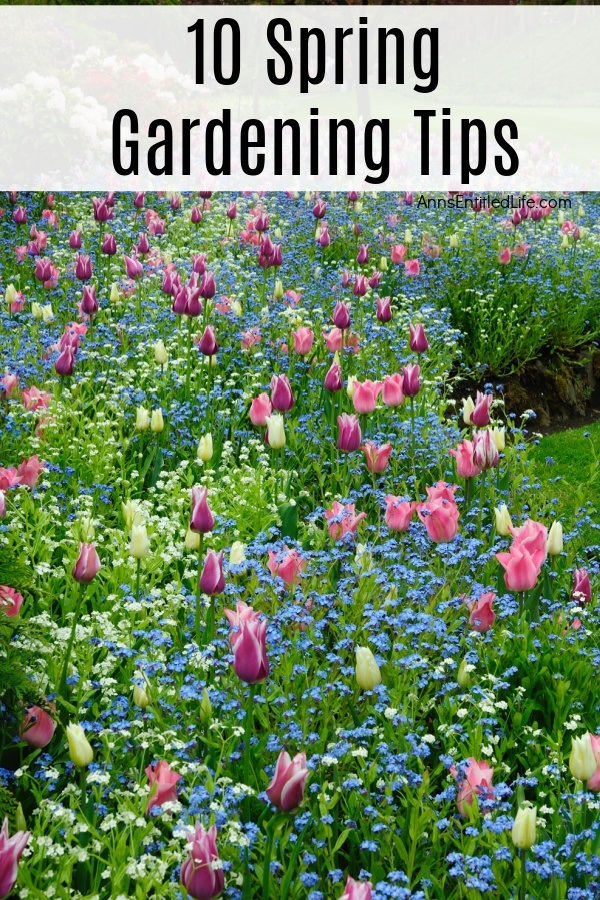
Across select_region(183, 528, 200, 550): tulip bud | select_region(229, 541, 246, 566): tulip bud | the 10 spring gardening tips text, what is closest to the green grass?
select_region(229, 541, 246, 566): tulip bud

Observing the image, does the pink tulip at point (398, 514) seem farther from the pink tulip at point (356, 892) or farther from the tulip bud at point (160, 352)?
the pink tulip at point (356, 892)

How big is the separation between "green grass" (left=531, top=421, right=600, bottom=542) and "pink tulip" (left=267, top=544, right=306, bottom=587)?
2.46 meters

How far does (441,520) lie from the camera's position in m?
3.92

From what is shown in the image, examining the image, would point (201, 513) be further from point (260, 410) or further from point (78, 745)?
point (260, 410)

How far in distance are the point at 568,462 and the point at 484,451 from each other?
9.74 feet

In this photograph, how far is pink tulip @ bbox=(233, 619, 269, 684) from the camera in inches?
99.0

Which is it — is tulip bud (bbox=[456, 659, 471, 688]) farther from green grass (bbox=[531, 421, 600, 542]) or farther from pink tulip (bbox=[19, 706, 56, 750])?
green grass (bbox=[531, 421, 600, 542])

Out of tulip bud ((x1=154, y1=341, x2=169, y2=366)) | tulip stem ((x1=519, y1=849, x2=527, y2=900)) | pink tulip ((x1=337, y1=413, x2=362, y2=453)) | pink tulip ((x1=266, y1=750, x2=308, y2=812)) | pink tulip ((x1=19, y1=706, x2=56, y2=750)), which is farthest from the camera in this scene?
tulip bud ((x1=154, y1=341, x2=169, y2=366))

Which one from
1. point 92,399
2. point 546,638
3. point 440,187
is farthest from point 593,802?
point 440,187

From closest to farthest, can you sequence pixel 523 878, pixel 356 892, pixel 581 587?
pixel 356 892
pixel 523 878
pixel 581 587

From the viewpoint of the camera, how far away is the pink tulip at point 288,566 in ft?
12.1

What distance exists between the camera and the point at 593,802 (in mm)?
2682

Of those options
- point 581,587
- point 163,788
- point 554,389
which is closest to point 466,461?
point 581,587

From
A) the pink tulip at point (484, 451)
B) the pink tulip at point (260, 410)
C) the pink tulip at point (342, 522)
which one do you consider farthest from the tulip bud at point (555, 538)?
the pink tulip at point (260, 410)
